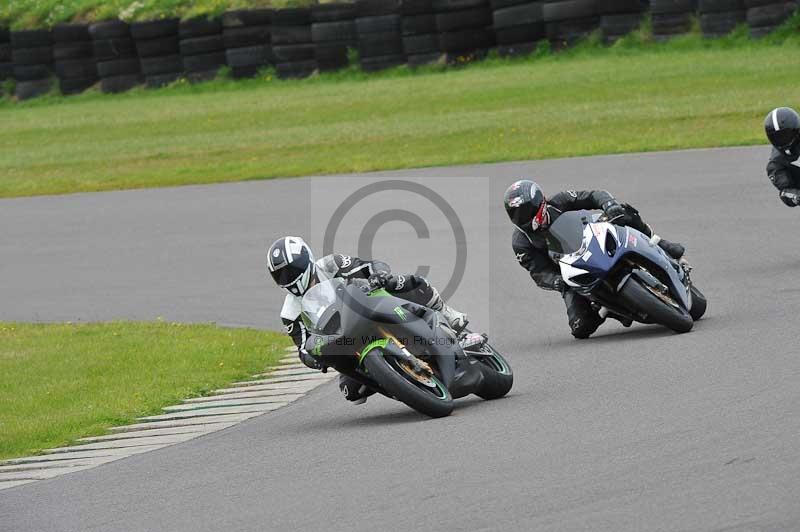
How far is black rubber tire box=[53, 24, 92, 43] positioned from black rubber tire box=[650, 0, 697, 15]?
45.9ft

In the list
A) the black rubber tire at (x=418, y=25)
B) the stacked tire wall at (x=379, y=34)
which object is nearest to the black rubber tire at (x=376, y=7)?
the stacked tire wall at (x=379, y=34)

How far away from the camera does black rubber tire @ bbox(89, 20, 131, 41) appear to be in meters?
35.2

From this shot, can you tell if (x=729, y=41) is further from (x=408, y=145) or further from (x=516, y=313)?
(x=516, y=313)

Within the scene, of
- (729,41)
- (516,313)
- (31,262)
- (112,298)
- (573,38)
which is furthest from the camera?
(573,38)

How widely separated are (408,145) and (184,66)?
12.3 metres

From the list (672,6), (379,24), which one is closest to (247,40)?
(379,24)

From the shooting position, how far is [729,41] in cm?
2964

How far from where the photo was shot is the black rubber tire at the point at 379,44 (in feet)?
108

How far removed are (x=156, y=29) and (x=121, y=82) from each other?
7.51 ft

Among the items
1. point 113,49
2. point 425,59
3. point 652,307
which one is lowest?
point 425,59

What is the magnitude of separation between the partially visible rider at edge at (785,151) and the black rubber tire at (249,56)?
23108 mm

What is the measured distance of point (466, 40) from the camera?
32625 mm

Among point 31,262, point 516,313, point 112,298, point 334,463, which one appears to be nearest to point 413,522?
point 334,463

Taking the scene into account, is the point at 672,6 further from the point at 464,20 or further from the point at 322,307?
the point at 322,307
